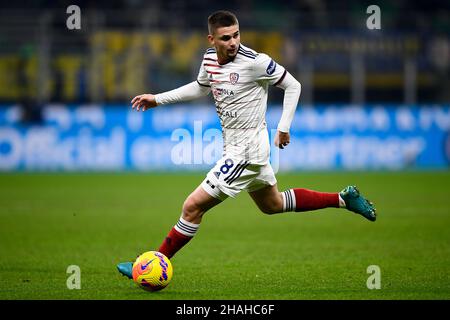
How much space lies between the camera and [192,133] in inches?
839

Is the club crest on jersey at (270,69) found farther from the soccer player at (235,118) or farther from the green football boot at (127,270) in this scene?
the green football boot at (127,270)

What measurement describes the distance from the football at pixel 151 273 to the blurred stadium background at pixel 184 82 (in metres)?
14.5

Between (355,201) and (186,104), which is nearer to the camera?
(355,201)

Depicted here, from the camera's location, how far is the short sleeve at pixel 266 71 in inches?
276

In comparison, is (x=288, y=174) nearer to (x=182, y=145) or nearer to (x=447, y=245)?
(x=447, y=245)

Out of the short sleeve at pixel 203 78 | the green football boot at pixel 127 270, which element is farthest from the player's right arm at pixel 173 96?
the green football boot at pixel 127 270

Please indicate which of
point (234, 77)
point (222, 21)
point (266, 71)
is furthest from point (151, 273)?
point (222, 21)

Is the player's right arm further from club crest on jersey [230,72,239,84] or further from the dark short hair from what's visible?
the dark short hair

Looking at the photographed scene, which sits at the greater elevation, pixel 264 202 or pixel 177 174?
pixel 264 202

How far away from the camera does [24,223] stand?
12.1 m

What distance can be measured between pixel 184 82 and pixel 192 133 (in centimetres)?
166

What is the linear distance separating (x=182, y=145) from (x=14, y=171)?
47.0 feet

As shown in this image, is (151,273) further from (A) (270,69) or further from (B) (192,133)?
(B) (192,133)
